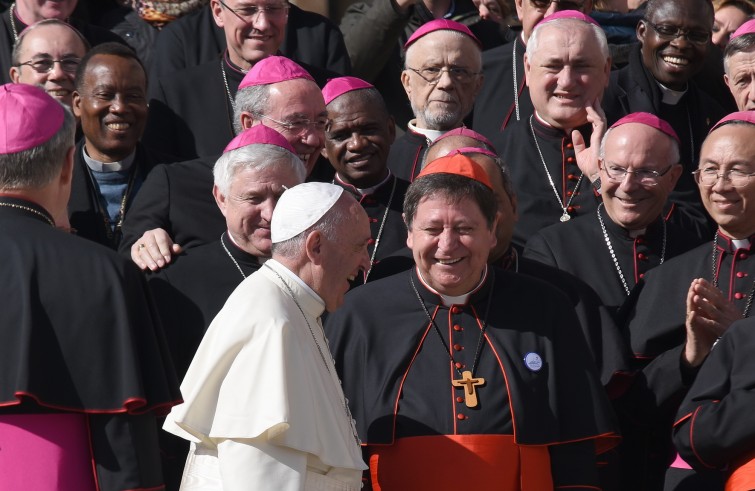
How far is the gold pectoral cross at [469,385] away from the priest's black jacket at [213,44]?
10.0 ft

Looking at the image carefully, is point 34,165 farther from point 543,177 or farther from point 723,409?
point 543,177

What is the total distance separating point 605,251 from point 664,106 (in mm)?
1519

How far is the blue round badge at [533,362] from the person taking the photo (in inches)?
205

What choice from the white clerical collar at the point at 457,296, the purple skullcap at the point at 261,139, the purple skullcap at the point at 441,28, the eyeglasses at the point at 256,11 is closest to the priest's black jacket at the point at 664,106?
the purple skullcap at the point at 441,28

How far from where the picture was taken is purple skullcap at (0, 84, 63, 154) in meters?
4.50

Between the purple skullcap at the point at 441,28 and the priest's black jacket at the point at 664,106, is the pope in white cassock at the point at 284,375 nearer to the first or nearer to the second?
the purple skullcap at the point at 441,28

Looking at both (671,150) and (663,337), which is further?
(671,150)

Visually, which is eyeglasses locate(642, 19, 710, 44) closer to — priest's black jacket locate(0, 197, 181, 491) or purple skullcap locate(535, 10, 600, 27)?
purple skullcap locate(535, 10, 600, 27)

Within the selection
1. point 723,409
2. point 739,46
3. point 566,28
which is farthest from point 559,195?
point 723,409

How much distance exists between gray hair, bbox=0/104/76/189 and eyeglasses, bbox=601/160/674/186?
8.91 ft

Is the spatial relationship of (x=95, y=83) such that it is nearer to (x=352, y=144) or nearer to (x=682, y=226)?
(x=352, y=144)

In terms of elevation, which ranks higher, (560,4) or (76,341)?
(560,4)

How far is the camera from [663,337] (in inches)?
232

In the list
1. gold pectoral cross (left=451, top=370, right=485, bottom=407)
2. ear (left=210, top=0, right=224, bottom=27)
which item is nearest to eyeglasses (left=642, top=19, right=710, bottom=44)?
ear (left=210, top=0, right=224, bottom=27)
